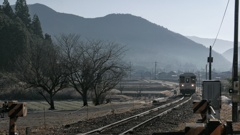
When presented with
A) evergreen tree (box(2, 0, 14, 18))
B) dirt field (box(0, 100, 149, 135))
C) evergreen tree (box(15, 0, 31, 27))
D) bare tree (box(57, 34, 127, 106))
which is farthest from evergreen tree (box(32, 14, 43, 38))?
dirt field (box(0, 100, 149, 135))

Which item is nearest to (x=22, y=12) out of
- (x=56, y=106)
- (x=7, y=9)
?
(x=7, y=9)

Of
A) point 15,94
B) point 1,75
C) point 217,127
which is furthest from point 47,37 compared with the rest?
point 217,127

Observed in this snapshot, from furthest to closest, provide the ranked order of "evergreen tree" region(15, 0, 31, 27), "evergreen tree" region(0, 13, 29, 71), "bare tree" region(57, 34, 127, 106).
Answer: "evergreen tree" region(15, 0, 31, 27) → "evergreen tree" region(0, 13, 29, 71) → "bare tree" region(57, 34, 127, 106)

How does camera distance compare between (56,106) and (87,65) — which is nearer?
(87,65)

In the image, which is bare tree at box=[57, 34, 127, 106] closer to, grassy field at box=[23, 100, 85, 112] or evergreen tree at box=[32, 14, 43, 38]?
grassy field at box=[23, 100, 85, 112]

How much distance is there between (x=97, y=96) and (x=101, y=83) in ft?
5.10

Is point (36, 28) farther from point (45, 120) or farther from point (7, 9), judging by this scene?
point (45, 120)

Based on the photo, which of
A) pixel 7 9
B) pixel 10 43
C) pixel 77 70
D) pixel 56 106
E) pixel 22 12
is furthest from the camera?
pixel 22 12

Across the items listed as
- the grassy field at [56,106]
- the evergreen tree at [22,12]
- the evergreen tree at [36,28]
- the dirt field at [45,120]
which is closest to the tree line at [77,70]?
the grassy field at [56,106]

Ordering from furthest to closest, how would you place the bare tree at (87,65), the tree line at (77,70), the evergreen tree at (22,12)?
the evergreen tree at (22,12) → the bare tree at (87,65) → the tree line at (77,70)

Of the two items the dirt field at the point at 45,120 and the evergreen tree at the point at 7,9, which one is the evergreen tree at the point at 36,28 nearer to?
the evergreen tree at the point at 7,9

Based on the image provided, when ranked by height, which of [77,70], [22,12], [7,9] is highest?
[22,12]

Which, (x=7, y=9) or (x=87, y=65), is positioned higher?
(x=7, y=9)

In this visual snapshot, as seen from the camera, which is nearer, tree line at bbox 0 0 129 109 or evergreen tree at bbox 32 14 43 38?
tree line at bbox 0 0 129 109
